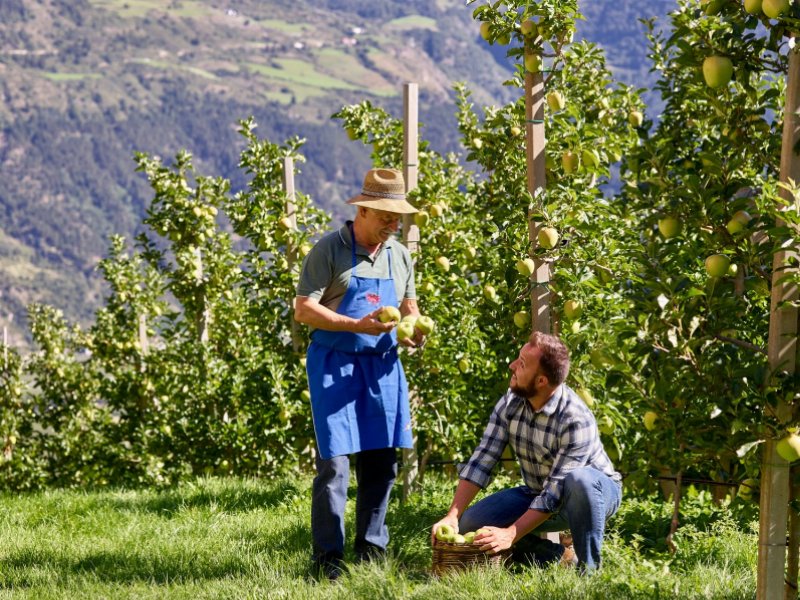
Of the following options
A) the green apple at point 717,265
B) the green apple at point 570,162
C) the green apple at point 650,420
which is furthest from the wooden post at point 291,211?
the green apple at point 717,265

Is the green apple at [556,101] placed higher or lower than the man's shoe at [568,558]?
higher

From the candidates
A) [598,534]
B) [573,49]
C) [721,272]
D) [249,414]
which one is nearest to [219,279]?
[249,414]

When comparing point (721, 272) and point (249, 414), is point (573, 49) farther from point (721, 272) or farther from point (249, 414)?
point (249, 414)

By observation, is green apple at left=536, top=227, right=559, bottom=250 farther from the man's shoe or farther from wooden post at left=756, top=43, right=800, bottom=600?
wooden post at left=756, top=43, right=800, bottom=600

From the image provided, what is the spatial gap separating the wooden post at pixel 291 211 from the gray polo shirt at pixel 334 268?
8.80ft

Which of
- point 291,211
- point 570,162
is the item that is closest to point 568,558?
point 570,162

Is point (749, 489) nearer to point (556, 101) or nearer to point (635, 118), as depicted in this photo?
point (556, 101)

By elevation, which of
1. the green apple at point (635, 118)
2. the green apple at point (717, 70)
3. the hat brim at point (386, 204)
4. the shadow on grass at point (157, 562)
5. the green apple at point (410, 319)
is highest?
the green apple at point (717, 70)

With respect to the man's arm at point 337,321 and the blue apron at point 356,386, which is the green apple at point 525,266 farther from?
the man's arm at point 337,321

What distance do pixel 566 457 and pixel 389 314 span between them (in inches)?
30.9

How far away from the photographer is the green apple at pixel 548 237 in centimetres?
420

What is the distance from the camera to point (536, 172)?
4301 mm

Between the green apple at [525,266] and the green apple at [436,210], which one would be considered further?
the green apple at [436,210]

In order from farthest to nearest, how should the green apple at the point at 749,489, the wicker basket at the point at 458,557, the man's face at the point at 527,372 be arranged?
the man's face at the point at 527,372 → the wicker basket at the point at 458,557 → the green apple at the point at 749,489
